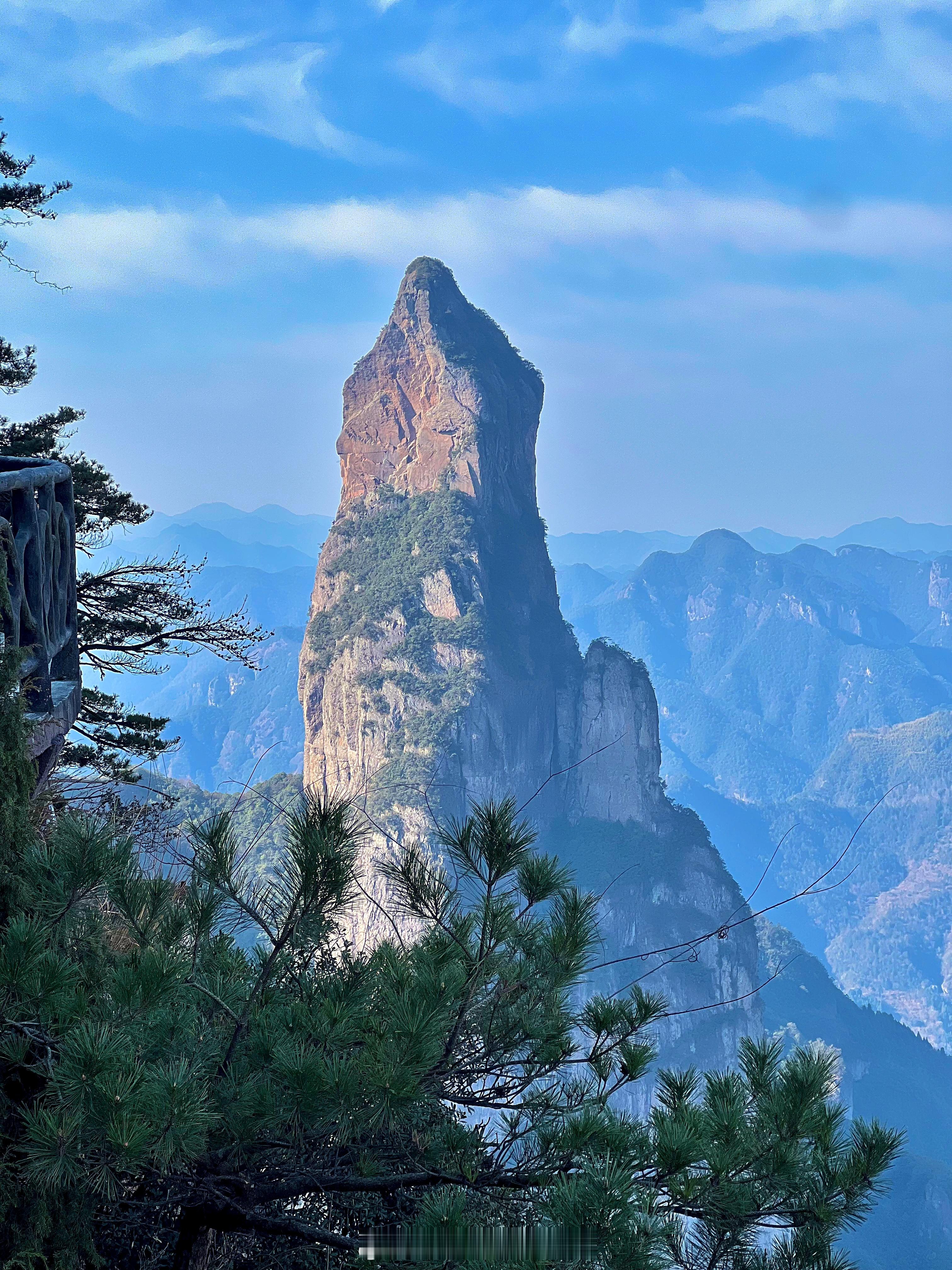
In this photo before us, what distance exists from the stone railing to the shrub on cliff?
0.92m

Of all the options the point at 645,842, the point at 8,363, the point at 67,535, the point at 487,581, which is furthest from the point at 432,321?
the point at 67,535

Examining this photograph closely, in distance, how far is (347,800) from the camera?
8.73 ft

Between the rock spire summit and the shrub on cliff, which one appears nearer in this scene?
the shrub on cliff

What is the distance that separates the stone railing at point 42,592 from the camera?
366cm

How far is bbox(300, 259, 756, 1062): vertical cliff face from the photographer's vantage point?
85.6m

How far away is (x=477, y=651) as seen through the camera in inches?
3442

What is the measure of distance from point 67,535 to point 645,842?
89.1 metres

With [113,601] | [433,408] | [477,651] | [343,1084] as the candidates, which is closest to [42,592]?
[343,1084]

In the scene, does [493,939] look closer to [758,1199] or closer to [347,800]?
[347,800]

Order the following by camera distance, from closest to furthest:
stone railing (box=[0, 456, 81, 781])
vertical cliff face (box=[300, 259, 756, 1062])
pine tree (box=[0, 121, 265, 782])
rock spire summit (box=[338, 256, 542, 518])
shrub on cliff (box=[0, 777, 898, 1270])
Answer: shrub on cliff (box=[0, 777, 898, 1270]) < stone railing (box=[0, 456, 81, 781]) < pine tree (box=[0, 121, 265, 782]) < vertical cliff face (box=[300, 259, 756, 1062]) < rock spire summit (box=[338, 256, 542, 518])

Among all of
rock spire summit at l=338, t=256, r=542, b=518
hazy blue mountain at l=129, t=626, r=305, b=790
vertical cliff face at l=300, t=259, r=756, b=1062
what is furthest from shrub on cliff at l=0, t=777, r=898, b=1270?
hazy blue mountain at l=129, t=626, r=305, b=790

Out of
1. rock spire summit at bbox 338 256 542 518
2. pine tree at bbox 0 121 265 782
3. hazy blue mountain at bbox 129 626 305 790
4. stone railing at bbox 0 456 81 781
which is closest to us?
stone railing at bbox 0 456 81 781

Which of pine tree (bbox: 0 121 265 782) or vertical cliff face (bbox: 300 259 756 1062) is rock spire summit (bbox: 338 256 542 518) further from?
pine tree (bbox: 0 121 265 782)

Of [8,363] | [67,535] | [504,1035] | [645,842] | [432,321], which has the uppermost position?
[432,321]
